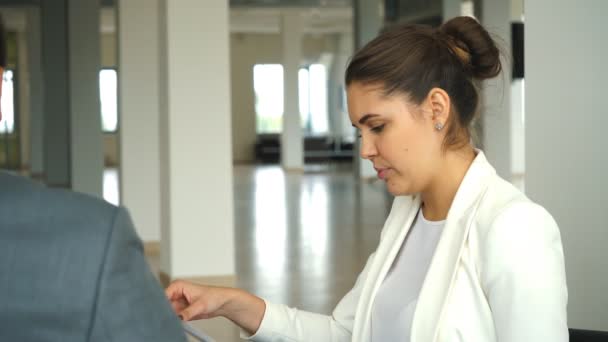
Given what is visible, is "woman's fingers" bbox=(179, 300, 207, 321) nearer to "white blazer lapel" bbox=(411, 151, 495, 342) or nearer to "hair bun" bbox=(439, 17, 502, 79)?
"white blazer lapel" bbox=(411, 151, 495, 342)

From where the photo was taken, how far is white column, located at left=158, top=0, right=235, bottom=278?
25.1 ft

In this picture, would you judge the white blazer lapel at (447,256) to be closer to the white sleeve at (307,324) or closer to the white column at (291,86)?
the white sleeve at (307,324)

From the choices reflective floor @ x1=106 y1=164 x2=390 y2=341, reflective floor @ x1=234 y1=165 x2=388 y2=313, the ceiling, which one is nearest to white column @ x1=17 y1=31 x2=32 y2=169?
the ceiling

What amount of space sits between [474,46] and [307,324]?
2.28ft

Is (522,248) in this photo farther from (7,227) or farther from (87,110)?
(87,110)

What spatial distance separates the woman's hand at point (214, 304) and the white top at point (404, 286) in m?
0.25

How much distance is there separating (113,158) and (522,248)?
31.6 metres

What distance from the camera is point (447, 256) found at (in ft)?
5.89

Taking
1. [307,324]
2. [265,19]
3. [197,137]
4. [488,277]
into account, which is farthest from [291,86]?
[488,277]

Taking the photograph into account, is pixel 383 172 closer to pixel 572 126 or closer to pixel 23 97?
pixel 572 126

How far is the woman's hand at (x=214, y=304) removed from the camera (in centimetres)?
183

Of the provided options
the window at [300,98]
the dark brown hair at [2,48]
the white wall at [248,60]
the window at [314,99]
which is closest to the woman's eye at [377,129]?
the dark brown hair at [2,48]

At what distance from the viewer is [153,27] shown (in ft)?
33.0

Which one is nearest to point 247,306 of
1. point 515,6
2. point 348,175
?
point 515,6
